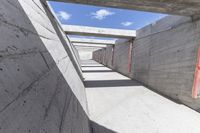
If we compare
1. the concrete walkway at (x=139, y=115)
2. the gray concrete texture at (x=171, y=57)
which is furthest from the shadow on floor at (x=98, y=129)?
the gray concrete texture at (x=171, y=57)

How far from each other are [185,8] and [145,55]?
374cm

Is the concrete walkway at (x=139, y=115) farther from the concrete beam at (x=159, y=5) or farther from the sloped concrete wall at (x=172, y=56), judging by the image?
the concrete beam at (x=159, y=5)

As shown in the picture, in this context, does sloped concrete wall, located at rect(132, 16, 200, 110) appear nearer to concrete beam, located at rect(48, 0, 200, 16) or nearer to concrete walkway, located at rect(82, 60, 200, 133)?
concrete walkway, located at rect(82, 60, 200, 133)

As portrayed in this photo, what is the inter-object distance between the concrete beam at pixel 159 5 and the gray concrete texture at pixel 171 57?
71cm

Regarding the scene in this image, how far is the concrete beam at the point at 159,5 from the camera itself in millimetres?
3648

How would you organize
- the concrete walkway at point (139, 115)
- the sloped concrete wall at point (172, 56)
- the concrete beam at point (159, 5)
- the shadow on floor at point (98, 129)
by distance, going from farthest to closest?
the sloped concrete wall at point (172, 56)
the concrete beam at point (159, 5)
the concrete walkway at point (139, 115)
the shadow on floor at point (98, 129)

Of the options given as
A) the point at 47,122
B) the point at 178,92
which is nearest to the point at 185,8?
the point at 178,92

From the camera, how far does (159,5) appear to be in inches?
153

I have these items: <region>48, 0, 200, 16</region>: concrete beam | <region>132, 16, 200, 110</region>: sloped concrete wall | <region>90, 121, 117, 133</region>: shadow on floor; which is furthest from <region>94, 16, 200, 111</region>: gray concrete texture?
<region>90, 121, 117, 133</region>: shadow on floor

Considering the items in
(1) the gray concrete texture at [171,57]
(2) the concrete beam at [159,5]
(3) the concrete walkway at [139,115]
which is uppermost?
(2) the concrete beam at [159,5]

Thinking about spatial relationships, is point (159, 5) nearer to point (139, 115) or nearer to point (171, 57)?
point (171, 57)

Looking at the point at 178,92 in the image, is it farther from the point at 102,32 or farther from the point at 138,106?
the point at 102,32

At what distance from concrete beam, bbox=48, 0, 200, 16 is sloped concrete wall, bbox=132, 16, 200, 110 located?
0.72 m

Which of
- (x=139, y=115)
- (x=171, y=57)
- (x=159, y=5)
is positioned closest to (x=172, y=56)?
(x=171, y=57)
